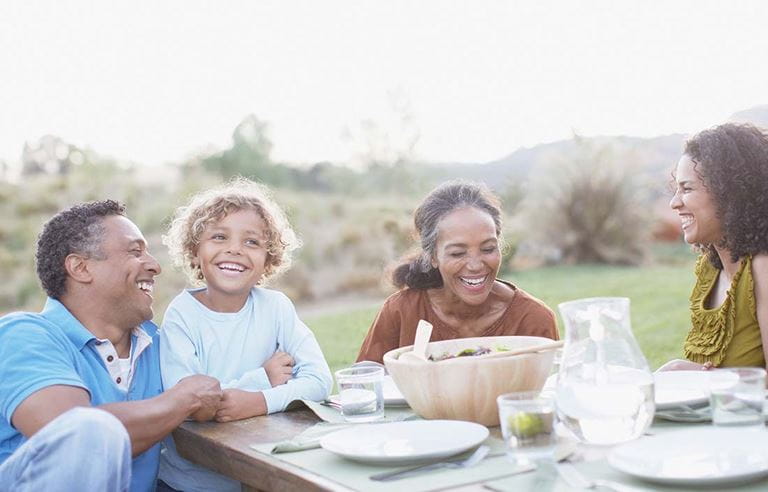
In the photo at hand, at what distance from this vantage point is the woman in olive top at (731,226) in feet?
9.09

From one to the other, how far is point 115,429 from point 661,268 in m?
10.6

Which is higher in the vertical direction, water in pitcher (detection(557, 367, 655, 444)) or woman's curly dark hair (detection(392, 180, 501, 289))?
woman's curly dark hair (detection(392, 180, 501, 289))

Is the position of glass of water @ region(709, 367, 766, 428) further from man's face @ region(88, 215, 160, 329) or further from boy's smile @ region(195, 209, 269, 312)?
man's face @ region(88, 215, 160, 329)

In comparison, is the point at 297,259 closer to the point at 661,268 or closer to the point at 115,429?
the point at 661,268

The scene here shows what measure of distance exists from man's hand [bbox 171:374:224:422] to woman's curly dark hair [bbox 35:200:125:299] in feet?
1.65

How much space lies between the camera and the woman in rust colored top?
3.11 m

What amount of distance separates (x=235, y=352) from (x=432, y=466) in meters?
1.09

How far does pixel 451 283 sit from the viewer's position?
3176mm

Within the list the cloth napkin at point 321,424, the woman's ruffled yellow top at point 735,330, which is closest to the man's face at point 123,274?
the cloth napkin at point 321,424

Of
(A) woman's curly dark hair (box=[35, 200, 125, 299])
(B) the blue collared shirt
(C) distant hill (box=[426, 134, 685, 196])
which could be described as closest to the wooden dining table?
(B) the blue collared shirt

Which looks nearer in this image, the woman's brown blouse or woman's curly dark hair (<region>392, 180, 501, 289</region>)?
the woman's brown blouse

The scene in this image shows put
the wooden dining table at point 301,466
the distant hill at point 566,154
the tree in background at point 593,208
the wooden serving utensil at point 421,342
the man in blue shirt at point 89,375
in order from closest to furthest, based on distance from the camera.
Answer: the wooden dining table at point 301,466 < the man in blue shirt at point 89,375 < the wooden serving utensil at point 421,342 < the tree in background at point 593,208 < the distant hill at point 566,154

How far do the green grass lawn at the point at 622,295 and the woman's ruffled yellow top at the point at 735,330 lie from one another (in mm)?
3498

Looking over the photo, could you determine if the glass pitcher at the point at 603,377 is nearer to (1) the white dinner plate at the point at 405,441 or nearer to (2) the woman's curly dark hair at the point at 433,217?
(1) the white dinner plate at the point at 405,441
